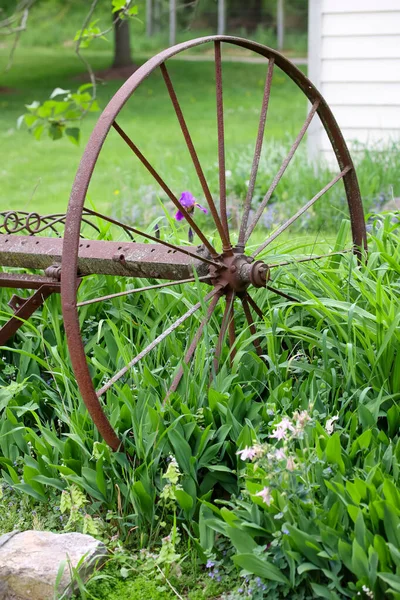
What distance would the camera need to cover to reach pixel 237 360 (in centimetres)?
281

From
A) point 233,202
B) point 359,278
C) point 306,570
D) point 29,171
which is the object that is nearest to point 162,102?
point 29,171

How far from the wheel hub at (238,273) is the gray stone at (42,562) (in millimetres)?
957

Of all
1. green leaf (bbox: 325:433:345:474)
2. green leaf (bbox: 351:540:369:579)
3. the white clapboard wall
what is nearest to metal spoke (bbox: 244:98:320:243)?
green leaf (bbox: 325:433:345:474)

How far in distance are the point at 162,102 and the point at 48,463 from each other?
578 inches

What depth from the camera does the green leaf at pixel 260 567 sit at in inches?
82.4

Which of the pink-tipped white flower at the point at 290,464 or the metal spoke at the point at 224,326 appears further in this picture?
the metal spoke at the point at 224,326

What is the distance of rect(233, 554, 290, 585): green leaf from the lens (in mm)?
2094

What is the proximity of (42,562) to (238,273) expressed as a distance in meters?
1.12

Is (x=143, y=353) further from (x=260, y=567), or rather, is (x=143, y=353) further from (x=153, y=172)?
(x=260, y=567)

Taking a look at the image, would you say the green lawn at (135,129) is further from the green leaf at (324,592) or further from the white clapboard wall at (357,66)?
the green leaf at (324,592)

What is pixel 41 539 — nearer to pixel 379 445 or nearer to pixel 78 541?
pixel 78 541

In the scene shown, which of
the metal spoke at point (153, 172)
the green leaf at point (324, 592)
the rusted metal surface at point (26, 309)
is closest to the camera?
the green leaf at point (324, 592)

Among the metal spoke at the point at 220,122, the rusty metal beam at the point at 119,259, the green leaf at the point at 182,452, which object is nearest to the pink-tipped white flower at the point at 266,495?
the green leaf at the point at 182,452

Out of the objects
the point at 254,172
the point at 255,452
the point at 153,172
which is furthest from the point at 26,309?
the point at 255,452
